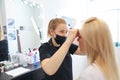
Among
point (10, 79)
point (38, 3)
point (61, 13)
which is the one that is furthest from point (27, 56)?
point (61, 13)

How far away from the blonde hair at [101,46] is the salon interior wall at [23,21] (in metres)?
1.51

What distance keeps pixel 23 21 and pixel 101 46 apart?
5.49 feet

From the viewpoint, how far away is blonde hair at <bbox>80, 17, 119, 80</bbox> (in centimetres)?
79

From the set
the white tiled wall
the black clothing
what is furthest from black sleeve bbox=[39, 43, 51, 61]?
the white tiled wall

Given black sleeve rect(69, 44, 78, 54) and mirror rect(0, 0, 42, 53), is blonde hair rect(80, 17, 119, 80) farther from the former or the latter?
mirror rect(0, 0, 42, 53)

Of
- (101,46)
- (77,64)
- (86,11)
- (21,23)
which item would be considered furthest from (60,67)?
(86,11)

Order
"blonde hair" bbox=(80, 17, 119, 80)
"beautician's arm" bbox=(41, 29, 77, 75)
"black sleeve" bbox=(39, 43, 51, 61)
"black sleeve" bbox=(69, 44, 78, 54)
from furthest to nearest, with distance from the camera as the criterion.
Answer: "black sleeve" bbox=(69, 44, 78, 54) < "black sleeve" bbox=(39, 43, 51, 61) < "beautician's arm" bbox=(41, 29, 77, 75) < "blonde hair" bbox=(80, 17, 119, 80)

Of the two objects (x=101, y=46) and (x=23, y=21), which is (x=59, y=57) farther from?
(x=23, y=21)

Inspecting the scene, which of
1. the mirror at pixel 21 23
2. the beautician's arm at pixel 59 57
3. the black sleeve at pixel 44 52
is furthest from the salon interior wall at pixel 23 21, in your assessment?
the beautician's arm at pixel 59 57

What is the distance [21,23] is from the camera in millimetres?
2248

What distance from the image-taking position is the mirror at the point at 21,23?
207 centimetres

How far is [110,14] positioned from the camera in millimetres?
3402

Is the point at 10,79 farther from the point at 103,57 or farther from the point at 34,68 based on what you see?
the point at 103,57

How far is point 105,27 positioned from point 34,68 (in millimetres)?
1269
